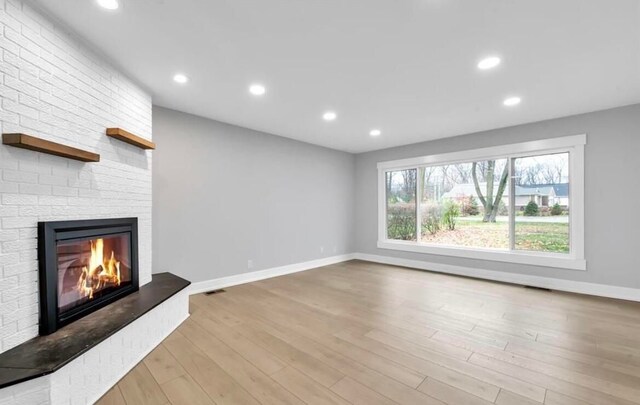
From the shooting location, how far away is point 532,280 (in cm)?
437

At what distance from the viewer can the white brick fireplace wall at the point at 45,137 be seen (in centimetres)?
168

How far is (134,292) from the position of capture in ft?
9.16

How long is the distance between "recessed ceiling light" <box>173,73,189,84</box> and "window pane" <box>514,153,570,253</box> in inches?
203

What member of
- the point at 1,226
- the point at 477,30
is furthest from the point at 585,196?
the point at 1,226

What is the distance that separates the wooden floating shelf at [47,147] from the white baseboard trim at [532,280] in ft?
17.8

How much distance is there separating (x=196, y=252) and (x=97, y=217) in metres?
1.68

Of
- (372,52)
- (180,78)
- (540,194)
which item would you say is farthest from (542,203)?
(180,78)

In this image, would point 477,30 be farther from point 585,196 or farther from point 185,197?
point 185,197

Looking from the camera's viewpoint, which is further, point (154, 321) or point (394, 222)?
point (394, 222)

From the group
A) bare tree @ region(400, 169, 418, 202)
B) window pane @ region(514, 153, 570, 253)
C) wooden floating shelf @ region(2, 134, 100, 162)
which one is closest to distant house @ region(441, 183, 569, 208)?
window pane @ region(514, 153, 570, 253)

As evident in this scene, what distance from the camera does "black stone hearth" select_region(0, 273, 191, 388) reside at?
1.46 meters

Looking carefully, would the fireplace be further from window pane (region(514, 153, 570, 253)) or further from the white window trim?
window pane (region(514, 153, 570, 253))

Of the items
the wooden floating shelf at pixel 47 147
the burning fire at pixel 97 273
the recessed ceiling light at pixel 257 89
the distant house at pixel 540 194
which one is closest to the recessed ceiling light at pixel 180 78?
the recessed ceiling light at pixel 257 89

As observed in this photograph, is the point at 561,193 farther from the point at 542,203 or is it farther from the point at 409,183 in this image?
the point at 409,183
